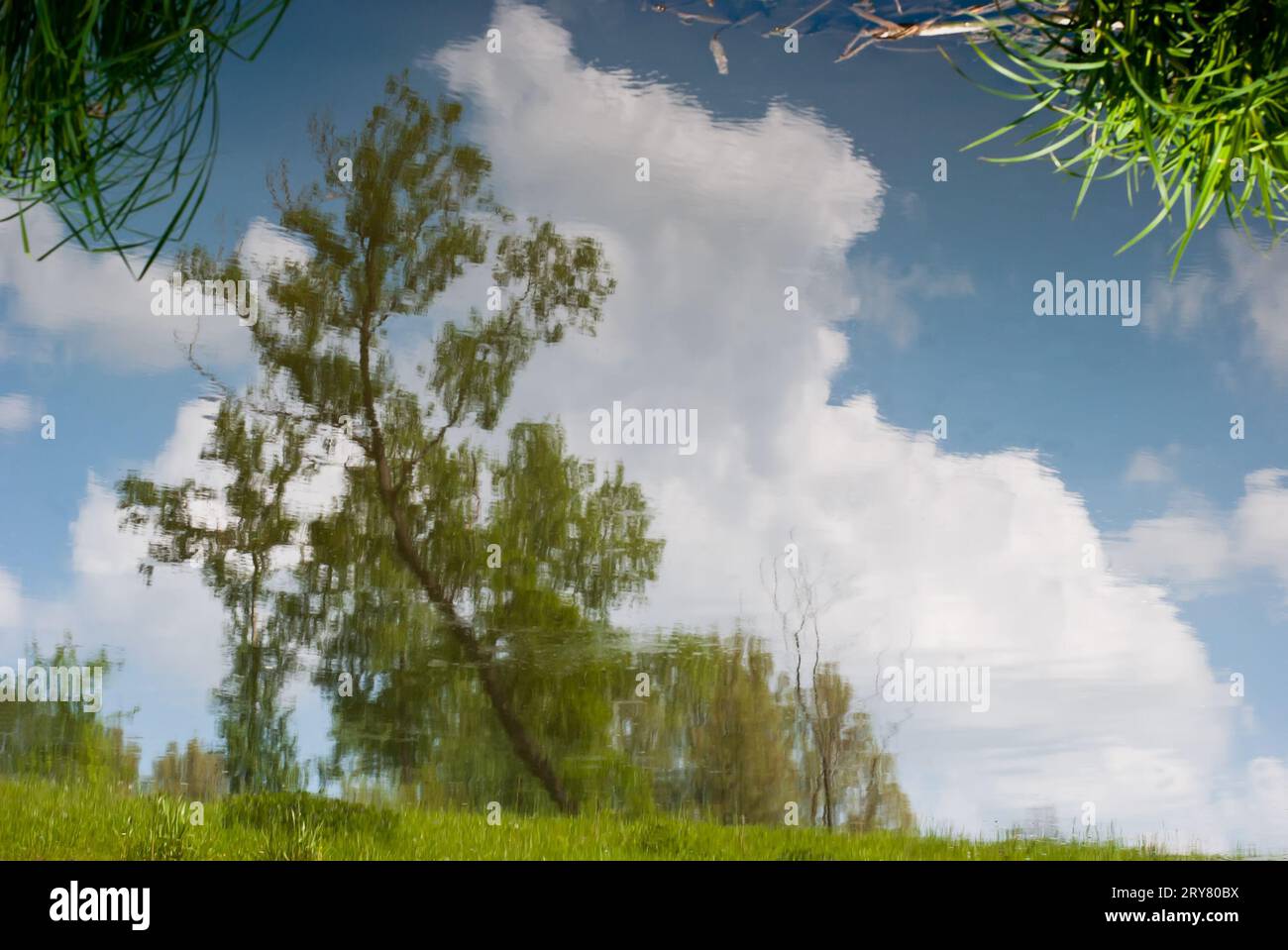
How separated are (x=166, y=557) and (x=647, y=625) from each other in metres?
1.43

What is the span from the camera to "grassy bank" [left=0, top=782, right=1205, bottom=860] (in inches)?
88.2

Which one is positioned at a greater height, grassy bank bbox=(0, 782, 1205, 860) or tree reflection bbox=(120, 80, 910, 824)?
tree reflection bbox=(120, 80, 910, 824)

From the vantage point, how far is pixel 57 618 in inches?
102

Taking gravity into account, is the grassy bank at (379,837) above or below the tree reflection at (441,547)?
below

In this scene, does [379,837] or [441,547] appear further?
[441,547]

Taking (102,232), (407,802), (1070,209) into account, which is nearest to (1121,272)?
(1070,209)

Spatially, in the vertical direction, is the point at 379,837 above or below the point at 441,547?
below

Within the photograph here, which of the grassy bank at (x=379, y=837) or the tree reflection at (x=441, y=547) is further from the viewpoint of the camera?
the tree reflection at (x=441, y=547)

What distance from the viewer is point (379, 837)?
2338mm

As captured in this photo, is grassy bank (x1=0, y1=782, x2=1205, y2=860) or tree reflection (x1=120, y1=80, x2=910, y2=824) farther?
tree reflection (x1=120, y1=80, x2=910, y2=824)

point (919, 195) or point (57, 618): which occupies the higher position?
point (919, 195)

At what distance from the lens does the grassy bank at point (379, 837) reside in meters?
2.24
